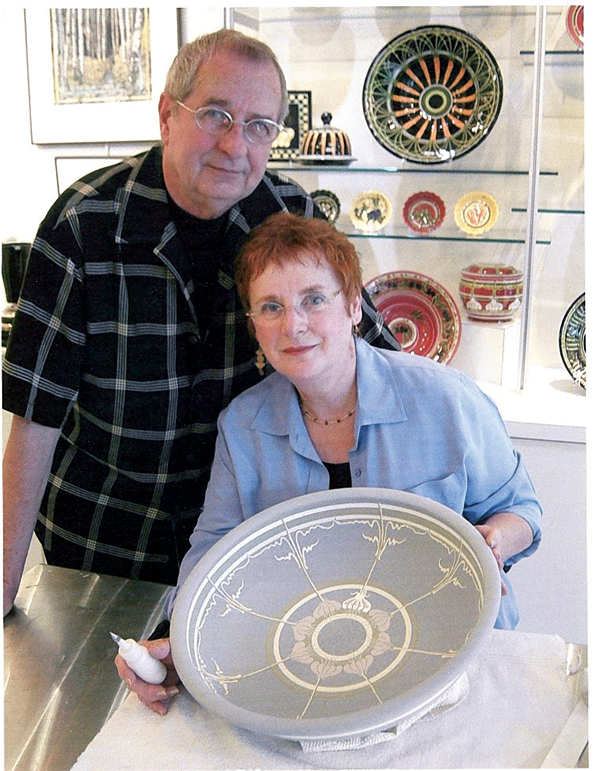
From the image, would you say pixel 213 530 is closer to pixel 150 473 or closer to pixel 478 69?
pixel 150 473

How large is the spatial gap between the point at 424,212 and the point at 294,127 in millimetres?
354

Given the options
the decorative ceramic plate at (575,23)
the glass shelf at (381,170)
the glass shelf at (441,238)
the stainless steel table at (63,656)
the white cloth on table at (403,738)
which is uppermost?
the decorative ceramic plate at (575,23)

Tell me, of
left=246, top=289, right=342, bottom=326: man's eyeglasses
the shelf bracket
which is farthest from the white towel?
the shelf bracket

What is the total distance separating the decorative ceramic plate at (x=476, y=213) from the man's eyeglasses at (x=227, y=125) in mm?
938

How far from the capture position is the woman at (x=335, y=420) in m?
0.94

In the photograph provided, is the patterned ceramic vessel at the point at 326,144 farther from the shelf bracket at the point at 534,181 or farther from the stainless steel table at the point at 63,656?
the stainless steel table at the point at 63,656

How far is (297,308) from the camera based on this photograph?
927 millimetres

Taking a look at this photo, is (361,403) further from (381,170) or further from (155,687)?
(381,170)

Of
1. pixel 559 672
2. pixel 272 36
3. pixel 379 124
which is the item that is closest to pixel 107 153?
pixel 272 36

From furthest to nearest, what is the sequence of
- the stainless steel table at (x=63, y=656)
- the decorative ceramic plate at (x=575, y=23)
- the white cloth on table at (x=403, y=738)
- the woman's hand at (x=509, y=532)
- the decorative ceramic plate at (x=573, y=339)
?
1. the decorative ceramic plate at (x=573, y=339)
2. the decorative ceramic plate at (x=575, y=23)
3. the woman's hand at (x=509, y=532)
4. the stainless steel table at (x=63, y=656)
5. the white cloth on table at (x=403, y=738)

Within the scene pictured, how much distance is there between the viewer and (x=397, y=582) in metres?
0.89

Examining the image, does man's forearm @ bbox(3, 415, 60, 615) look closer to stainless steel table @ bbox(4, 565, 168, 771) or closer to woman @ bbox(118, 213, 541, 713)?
stainless steel table @ bbox(4, 565, 168, 771)

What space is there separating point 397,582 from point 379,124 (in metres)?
1.16

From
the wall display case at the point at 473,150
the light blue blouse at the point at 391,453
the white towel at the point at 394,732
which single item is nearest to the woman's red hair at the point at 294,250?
the light blue blouse at the point at 391,453
